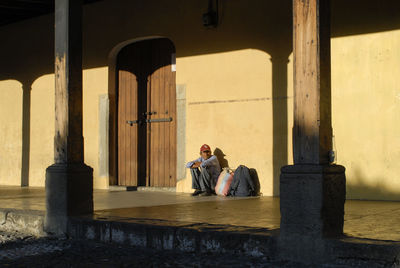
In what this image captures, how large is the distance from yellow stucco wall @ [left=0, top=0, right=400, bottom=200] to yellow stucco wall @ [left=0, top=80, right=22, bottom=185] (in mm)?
22

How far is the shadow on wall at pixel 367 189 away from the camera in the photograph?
25.3 ft

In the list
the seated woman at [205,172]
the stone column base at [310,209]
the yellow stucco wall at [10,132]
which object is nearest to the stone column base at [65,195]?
the stone column base at [310,209]

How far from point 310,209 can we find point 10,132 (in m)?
9.73

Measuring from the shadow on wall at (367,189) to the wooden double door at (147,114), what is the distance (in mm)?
3371

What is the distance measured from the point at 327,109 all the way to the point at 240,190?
451 cm

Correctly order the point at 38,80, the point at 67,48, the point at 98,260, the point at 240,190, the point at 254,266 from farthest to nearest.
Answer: the point at 38,80 → the point at 240,190 → the point at 67,48 → the point at 98,260 → the point at 254,266

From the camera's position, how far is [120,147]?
1088 centimetres

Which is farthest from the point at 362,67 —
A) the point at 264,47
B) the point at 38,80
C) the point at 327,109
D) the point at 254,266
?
the point at 38,80

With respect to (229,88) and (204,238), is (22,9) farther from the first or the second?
(204,238)

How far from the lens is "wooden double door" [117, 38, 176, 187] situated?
33.6 feet

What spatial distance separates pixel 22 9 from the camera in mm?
11477

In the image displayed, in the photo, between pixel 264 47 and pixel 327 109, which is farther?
pixel 264 47

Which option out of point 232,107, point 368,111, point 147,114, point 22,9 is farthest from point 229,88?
point 22,9

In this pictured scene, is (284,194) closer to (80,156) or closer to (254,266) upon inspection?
(254,266)
